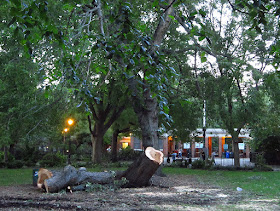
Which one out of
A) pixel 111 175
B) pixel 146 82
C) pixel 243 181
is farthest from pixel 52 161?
pixel 146 82

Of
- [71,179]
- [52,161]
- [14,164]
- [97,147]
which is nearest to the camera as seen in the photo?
[71,179]

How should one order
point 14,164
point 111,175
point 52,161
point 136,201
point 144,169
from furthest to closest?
point 52,161
point 14,164
point 111,175
point 144,169
point 136,201

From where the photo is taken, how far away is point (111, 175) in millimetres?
13031

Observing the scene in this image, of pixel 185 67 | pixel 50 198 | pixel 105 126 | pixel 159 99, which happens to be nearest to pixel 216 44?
pixel 185 67

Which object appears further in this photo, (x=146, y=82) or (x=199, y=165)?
(x=199, y=165)

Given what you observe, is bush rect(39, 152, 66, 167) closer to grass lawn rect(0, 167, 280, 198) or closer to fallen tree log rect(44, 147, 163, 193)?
grass lawn rect(0, 167, 280, 198)

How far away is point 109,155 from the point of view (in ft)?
112

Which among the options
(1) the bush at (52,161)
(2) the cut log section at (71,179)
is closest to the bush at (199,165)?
(1) the bush at (52,161)

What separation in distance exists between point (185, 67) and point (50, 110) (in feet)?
27.2

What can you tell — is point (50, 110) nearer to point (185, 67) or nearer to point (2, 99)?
point (2, 99)

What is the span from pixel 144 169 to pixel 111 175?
4.25 ft

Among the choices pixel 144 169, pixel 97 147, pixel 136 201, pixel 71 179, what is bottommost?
pixel 136 201

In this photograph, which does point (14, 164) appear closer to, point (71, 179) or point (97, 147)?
point (97, 147)

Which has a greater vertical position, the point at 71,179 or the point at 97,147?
the point at 97,147
